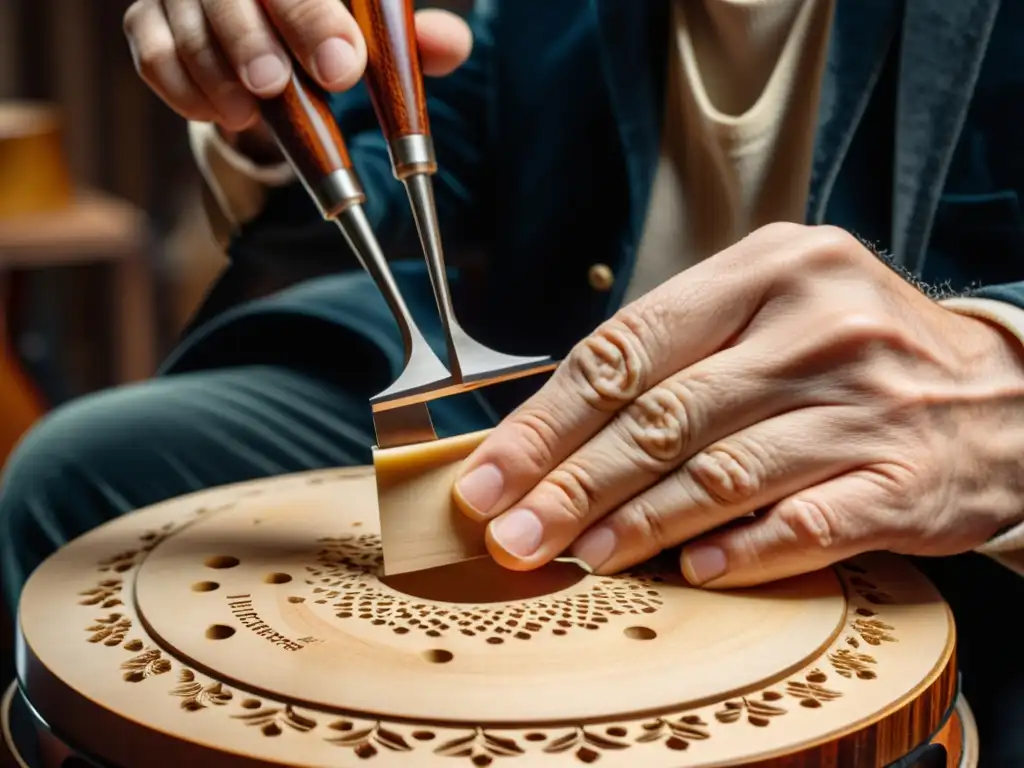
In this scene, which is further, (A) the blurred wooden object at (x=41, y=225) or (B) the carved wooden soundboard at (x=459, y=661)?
(A) the blurred wooden object at (x=41, y=225)

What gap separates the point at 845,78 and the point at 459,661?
0.53 m

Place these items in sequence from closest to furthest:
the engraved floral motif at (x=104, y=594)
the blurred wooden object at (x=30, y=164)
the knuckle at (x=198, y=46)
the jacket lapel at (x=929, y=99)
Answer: the engraved floral motif at (x=104, y=594) < the knuckle at (x=198, y=46) < the jacket lapel at (x=929, y=99) < the blurred wooden object at (x=30, y=164)

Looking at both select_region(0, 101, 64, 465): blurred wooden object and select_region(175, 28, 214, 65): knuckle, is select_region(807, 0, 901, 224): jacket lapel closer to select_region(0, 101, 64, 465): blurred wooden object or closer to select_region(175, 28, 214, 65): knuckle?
select_region(175, 28, 214, 65): knuckle

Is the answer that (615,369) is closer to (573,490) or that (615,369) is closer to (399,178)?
(573,490)

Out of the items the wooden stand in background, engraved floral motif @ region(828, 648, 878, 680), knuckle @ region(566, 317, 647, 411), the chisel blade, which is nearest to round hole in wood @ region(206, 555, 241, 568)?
the chisel blade

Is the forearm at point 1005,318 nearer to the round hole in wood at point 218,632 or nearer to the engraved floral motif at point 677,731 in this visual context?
the engraved floral motif at point 677,731

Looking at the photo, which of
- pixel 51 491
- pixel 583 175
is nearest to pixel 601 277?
pixel 583 175

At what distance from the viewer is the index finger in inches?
21.5

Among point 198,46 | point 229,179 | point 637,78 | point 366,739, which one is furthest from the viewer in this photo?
point 229,179

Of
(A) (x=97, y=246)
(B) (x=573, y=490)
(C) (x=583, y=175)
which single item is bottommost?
(A) (x=97, y=246)

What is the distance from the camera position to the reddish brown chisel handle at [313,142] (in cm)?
60

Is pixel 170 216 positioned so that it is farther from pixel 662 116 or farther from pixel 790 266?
pixel 790 266

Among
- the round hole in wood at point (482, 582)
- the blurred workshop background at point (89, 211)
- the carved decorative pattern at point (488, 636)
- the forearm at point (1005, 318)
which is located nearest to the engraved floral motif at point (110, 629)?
the carved decorative pattern at point (488, 636)

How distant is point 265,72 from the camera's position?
61cm
